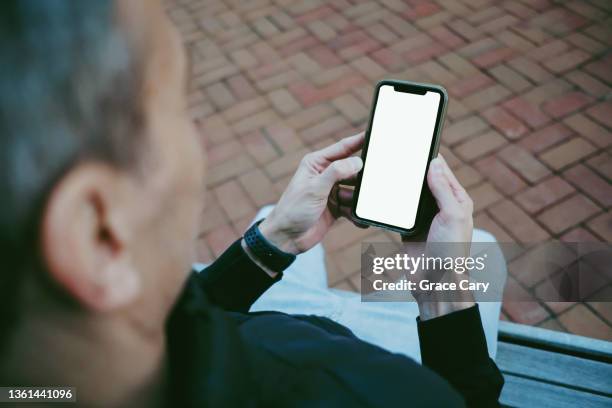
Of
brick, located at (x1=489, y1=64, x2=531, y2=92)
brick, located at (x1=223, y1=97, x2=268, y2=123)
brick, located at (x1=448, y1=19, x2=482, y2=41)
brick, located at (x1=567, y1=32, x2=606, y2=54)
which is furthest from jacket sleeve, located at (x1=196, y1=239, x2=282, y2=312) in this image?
brick, located at (x1=567, y1=32, x2=606, y2=54)

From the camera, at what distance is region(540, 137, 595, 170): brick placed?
2477mm

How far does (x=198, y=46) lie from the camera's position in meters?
3.47

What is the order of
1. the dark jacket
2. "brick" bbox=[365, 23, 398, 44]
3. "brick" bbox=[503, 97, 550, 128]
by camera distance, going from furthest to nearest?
"brick" bbox=[365, 23, 398, 44] → "brick" bbox=[503, 97, 550, 128] → the dark jacket

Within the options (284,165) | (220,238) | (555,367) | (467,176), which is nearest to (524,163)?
(467,176)

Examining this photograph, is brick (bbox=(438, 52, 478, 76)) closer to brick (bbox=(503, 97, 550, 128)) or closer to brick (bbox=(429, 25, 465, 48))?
brick (bbox=(429, 25, 465, 48))

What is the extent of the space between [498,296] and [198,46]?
9.10 ft

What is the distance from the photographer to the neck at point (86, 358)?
0.53 meters

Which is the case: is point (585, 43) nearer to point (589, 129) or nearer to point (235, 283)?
point (589, 129)

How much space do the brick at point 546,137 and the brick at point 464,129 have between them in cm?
23

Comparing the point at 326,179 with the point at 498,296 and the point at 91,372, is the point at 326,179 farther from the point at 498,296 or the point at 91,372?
the point at 91,372

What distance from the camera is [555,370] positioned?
127cm

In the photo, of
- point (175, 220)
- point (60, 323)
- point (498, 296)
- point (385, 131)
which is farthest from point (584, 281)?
point (60, 323)

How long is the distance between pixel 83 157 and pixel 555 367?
1255 mm

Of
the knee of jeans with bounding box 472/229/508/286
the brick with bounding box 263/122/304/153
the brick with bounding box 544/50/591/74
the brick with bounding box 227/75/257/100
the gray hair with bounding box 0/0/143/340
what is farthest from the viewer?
the brick with bounding box 227/75/257/100
